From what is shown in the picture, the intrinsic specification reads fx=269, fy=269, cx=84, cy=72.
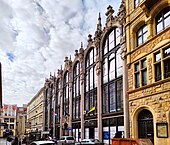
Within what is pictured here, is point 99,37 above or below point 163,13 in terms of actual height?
above

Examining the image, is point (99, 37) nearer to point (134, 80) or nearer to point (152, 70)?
point (134, 80)

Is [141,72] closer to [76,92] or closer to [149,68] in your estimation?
[149,68]

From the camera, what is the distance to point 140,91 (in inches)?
940

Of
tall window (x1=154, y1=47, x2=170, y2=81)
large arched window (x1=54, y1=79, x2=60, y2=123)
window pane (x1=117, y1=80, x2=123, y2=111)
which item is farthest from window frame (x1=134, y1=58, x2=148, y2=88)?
large arched window (x1=54, y1=79, x2=60, y2=123)

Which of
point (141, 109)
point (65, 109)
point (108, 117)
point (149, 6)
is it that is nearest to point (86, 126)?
point (108, 117)

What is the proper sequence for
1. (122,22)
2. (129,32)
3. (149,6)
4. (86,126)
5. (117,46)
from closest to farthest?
(149,6) → (129,32) → (122,22) → (117,46) → (86,126)

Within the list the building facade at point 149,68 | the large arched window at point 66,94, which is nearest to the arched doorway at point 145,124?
the building facade at point 149,68

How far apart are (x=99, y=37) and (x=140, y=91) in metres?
19.5

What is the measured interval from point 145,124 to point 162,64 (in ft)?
18.9

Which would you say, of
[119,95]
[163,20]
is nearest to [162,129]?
[163,20]

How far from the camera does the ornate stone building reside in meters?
34.6

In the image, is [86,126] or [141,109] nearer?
[141,109]

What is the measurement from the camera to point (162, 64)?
21.0m

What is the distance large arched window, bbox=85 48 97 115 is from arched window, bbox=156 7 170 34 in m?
21.8
